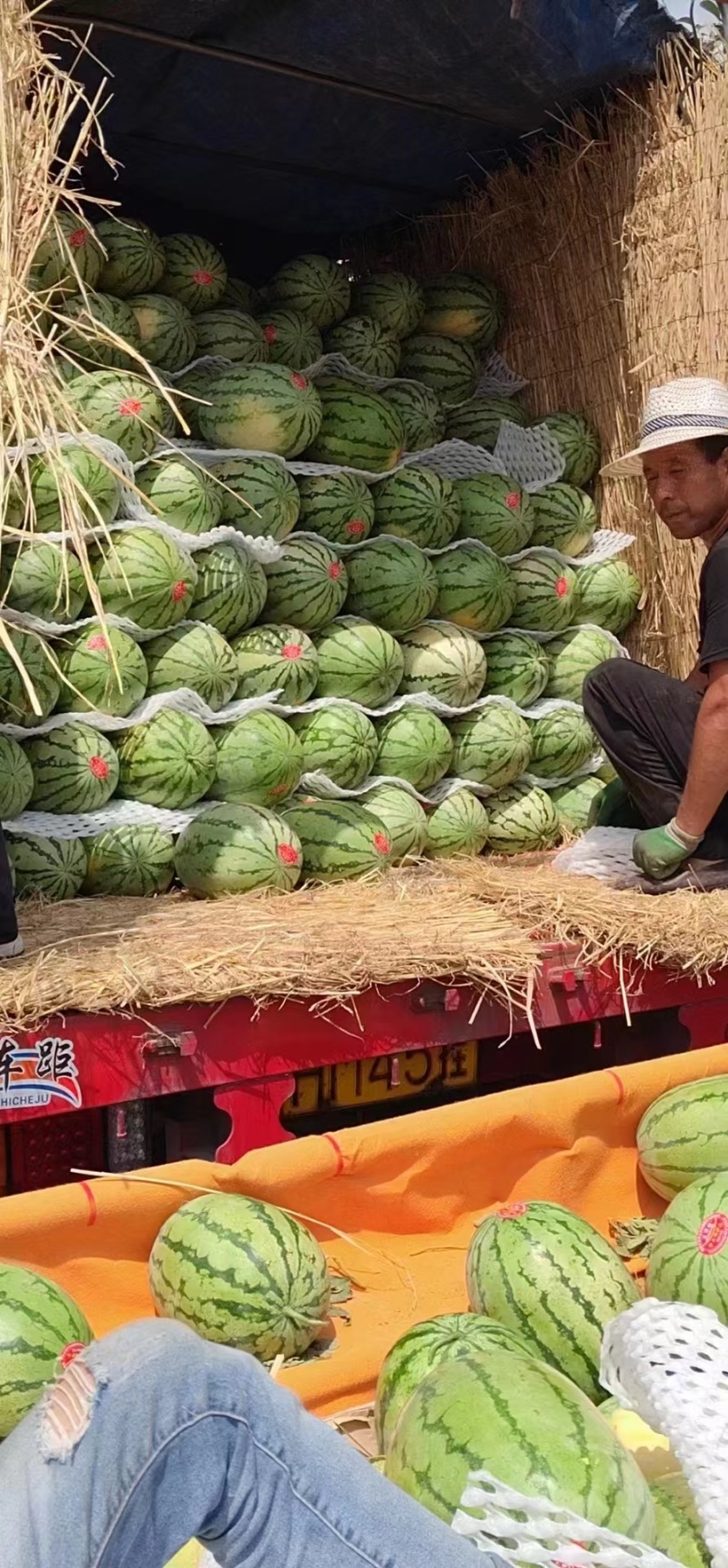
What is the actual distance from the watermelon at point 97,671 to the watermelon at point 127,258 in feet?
4.05

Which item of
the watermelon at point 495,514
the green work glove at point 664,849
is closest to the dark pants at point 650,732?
the green work glove at point 664,849

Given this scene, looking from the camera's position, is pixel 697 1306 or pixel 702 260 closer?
pixel 697 1306

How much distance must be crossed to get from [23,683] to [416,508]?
63.7 inches

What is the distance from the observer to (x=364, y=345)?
16.9ft

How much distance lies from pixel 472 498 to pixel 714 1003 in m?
2.11

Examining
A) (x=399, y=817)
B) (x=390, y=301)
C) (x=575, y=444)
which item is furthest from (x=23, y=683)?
(x=575, y=444)

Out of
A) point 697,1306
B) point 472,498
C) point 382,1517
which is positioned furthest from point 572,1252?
point 472,498

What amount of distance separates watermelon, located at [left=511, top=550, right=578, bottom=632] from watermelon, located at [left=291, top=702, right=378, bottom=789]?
3.00 feet

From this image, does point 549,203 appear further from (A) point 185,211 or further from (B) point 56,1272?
(B) point 56,1272

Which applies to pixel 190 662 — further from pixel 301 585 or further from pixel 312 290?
pixel 312 290

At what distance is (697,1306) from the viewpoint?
238 cm

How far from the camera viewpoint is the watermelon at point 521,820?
506cm

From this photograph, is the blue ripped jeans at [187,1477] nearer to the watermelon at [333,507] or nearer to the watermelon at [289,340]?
the watermelon at [333,507]

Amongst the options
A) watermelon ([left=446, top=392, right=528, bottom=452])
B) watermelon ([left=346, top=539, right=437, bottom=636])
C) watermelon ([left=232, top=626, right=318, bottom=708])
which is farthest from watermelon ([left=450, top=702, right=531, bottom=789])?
watermelon ([left=446, top=392, right=528, bottom=452])
